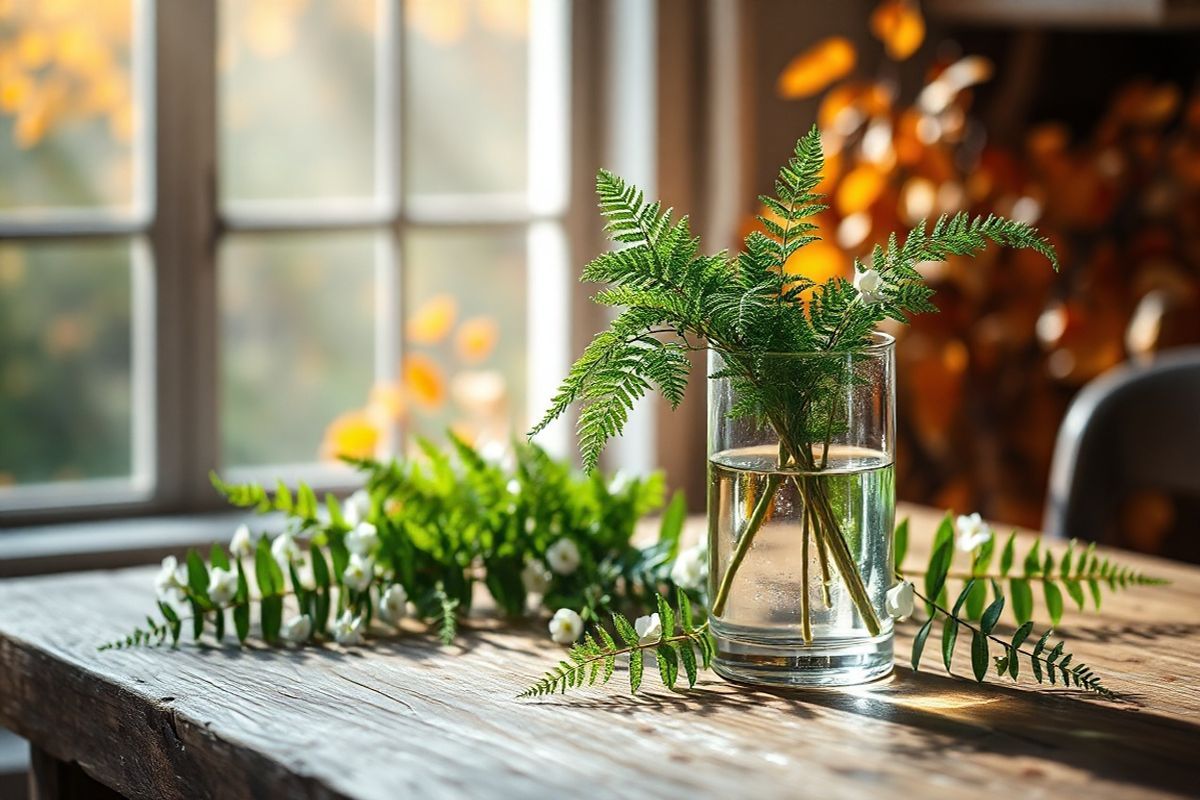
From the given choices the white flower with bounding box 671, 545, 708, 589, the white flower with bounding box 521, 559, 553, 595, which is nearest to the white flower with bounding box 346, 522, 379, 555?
the white flower with bounding box 521, 559, 553, 595

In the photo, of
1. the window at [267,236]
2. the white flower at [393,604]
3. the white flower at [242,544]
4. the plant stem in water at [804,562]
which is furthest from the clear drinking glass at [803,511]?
the window at [267,236]

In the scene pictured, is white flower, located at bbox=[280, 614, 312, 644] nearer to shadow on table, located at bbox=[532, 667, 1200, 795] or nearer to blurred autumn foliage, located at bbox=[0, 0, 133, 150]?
shadow on table, located at bbox=[532, 667, 1200, 795]

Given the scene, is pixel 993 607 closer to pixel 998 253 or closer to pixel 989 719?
pixel 989 719

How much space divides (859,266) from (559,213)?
1385mm

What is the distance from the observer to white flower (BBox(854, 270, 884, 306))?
95 centimetres

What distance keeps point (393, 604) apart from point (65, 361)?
3.91ft

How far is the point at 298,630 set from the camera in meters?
1.09

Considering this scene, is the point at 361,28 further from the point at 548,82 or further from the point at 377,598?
the point at 377,598

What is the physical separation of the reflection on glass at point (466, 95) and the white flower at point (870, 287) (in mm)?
1354

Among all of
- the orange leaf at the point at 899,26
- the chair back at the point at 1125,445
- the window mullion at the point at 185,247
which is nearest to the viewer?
the chair back at the point at 1125,445

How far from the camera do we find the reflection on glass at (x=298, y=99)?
2160mm

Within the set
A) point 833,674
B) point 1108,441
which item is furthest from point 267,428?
point 833,674

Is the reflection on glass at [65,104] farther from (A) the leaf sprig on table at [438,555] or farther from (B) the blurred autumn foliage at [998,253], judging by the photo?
(A) the leaf sprig on table at [438,555]

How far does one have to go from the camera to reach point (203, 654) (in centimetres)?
105
